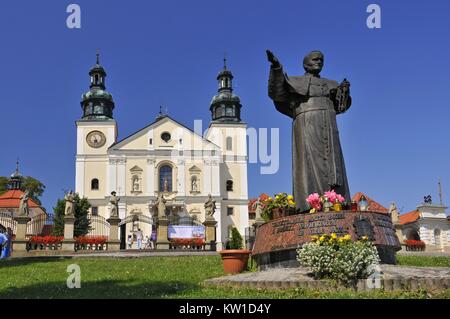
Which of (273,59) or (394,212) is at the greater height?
(273,59)

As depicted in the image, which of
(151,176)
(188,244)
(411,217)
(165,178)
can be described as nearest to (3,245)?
(188,244)

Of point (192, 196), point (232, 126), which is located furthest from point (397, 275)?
point (232, 126)

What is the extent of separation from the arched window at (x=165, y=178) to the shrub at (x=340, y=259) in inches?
1982

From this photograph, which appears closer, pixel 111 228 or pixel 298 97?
pixel 298 97

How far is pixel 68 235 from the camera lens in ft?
81.9

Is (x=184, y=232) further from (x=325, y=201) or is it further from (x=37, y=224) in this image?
(x=325, y=201)

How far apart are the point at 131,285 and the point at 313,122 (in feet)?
15.4

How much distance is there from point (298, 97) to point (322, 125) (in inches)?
31.0

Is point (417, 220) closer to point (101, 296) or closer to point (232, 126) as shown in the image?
point (232, 126)

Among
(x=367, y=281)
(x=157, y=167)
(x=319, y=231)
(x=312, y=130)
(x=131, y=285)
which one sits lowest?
(x=131, y=285)

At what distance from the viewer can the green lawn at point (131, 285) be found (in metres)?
7.56

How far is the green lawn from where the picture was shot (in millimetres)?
7559

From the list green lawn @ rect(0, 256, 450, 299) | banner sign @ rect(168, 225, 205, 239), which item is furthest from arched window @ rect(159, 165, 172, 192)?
green lawn @ rect(0, 256, 450, 299)
